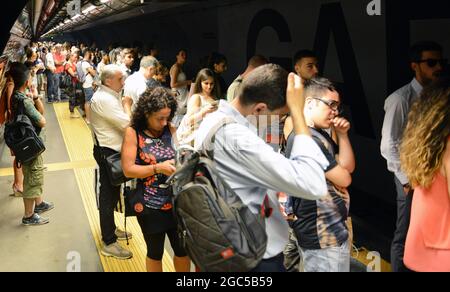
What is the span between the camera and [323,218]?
6.27 feet

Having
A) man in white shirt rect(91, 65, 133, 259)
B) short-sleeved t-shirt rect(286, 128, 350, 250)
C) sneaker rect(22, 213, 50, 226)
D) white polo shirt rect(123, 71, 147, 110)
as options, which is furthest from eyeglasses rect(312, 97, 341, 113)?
sneaker rect(22, 213, 50, 226)

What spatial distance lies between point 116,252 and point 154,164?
1154 mm

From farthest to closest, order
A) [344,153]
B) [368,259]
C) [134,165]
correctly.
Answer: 1. [368,259]
2. [134,165]
3. [344,153]

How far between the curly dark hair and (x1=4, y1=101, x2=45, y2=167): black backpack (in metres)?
1.69

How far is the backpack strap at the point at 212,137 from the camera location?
1.57 m

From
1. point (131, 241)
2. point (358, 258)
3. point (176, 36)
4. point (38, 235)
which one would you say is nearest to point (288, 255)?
point (358, 258)

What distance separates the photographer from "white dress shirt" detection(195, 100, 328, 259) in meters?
1.47

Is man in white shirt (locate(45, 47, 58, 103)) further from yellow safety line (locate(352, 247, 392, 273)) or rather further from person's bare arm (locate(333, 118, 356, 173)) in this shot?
person's bare arm (locate(333, 118, 356, 173))

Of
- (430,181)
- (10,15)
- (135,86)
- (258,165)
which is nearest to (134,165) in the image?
(258,165)

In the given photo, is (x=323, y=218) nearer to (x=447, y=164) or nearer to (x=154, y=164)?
(x=447, y=164)

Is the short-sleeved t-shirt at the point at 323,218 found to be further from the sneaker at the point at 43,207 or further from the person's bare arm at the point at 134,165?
the sneaker at the point at 43,207

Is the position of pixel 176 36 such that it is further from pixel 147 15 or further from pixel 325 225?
pixel 325 225

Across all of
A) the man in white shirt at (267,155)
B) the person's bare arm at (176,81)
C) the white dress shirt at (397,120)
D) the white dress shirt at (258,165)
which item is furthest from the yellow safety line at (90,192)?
the white dress shirt at (258,165)

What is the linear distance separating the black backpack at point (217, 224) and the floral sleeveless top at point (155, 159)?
886 mm
